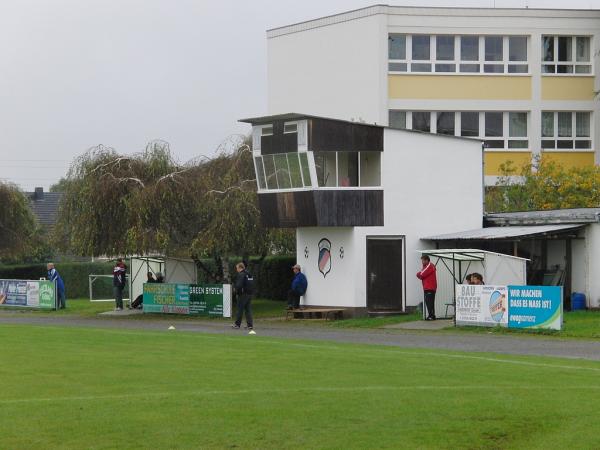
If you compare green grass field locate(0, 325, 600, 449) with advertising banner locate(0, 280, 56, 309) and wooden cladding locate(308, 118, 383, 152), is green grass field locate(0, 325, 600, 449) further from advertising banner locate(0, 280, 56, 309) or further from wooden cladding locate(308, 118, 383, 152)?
advertising banner locate(0, 280, 56, 309)

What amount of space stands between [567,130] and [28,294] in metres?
30.2

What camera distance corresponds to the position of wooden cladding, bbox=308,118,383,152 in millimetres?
38625

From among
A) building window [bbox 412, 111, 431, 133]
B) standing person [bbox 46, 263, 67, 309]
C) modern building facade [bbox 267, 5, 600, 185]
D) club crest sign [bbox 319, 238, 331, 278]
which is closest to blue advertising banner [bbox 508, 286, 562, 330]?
club crest sign [bbox 319, 238, 331, 278]

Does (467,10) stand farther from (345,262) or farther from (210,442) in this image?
(210,442)

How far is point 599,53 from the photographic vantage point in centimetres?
6319

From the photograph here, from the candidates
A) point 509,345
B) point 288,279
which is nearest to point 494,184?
point 288,279

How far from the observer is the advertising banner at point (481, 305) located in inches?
1264

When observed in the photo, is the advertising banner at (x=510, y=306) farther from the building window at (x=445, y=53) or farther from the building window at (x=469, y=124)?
the building window at (x=445, y=53)

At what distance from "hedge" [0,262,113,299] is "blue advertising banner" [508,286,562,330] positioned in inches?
1409

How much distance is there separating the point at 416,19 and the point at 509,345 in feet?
123

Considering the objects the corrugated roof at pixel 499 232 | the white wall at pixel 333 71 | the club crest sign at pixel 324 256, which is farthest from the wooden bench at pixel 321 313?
the white wall at pixel 333 71

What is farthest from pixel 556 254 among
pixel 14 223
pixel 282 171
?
pixel 14 223

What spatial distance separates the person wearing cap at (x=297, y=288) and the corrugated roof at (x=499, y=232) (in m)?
4.20

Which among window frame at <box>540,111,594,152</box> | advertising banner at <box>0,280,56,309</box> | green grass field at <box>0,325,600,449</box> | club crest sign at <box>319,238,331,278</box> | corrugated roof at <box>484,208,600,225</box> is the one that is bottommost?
green grass field at <box>0,325,600,449</box>
